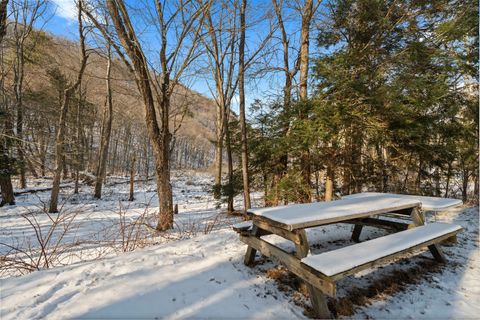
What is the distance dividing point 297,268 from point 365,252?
0.64 meters

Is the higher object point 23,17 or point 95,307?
point 23,17

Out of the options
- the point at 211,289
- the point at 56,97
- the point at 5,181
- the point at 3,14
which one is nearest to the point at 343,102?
the point at 211,289

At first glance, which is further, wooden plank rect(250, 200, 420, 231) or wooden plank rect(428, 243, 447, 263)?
wooden plank rect(428, 243, 447, 263)

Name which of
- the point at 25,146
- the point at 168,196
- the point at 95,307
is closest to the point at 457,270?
the point at 95,307

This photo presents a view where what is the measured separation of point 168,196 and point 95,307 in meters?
3.30

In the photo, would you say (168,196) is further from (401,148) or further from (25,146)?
(401,148)

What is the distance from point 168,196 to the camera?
516cm

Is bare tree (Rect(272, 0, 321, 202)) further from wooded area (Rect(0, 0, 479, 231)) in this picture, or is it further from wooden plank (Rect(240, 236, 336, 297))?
wooden plank (Rect(240, 236, 336, 297))

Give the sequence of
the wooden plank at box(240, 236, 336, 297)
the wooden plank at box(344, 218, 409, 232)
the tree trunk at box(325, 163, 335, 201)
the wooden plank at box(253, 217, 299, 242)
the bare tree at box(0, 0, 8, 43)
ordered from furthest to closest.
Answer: the bare tree at box(0, 0, 8, 43) → the tree trunk at box(325, 163, 335, 201) → the wooden plank at box(344, 218, 409, 232) → the wooden plank at box(253, 217, 299, 242) → the wooden plank at box(240, 236, 336, 297)

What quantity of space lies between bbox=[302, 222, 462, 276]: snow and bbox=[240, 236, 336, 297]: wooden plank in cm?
9

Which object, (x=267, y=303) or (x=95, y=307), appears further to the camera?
(x=267, y=303)

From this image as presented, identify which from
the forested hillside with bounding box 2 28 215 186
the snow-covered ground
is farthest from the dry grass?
the forested hillside with bounding box 2 28 215 186

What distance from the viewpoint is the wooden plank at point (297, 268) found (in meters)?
1.77

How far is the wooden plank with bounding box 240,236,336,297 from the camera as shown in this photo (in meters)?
1.77
